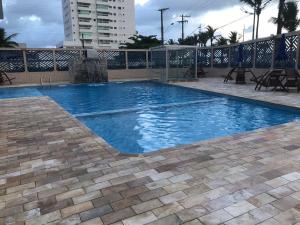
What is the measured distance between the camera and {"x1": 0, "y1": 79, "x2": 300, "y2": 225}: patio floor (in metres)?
2.18

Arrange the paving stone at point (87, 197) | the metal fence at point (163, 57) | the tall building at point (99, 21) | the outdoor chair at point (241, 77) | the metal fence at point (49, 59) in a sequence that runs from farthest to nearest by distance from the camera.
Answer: the tall building at point (99, 21), the metal fence at point (49, 59), the metal fence at point (163, 57), the outdoor chair at point (241, 77), the paving stone at point (87, 197)

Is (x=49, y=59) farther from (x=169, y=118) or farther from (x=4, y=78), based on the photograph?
(x=169, y=118)

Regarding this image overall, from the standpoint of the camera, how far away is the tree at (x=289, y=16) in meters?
17.8

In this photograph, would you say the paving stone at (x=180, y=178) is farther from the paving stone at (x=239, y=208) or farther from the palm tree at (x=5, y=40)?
the palm tree at (x=5, y=40)

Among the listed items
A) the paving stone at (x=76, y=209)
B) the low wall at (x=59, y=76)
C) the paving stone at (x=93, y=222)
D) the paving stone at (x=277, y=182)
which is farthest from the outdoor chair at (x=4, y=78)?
the paving stone at (x=277, y=182)

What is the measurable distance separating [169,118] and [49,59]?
37.9ft

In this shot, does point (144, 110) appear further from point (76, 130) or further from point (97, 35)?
point (97, 35)

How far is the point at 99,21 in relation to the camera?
242 feet

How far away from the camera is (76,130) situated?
4.84 m

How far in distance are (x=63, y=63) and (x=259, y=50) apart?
1120 centimetres

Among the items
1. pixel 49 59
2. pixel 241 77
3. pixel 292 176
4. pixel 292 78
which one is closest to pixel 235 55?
pixel 241 77

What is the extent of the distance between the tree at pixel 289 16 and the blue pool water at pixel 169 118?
11.7 meters

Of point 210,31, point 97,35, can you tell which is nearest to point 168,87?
point 210,31

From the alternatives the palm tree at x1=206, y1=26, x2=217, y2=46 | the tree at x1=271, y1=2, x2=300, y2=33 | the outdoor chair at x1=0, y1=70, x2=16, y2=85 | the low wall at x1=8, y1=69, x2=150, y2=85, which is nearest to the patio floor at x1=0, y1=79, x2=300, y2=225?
the outdoor chair at x1=0, y1=70, x2=16, y2=85
